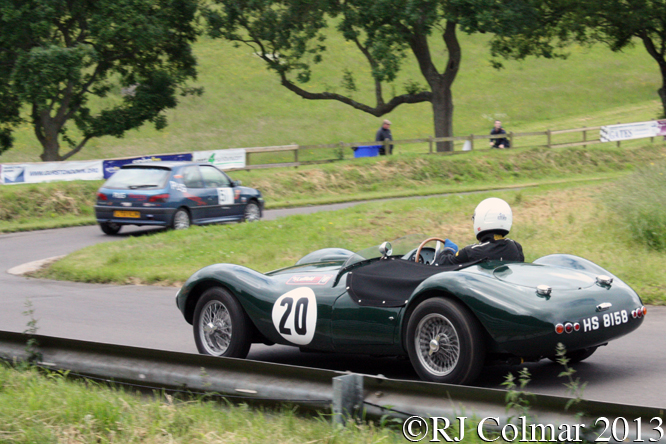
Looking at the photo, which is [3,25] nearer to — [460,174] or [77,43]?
[77,43]

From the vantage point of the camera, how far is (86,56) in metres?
31.4

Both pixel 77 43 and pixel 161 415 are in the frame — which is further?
pixel 77 43

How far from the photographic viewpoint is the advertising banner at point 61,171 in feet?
76.9

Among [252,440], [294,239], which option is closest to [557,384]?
[252,440]

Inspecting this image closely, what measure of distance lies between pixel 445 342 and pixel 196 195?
1328cm

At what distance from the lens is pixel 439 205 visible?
58.5 feet

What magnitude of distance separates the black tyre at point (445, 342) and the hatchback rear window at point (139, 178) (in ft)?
42.1

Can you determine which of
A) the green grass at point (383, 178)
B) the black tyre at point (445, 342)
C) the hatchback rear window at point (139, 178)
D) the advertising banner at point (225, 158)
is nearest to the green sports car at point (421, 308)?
the black tyre at point (445, 342)

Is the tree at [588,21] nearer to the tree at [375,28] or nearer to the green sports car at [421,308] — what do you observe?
the tree at [375,28]

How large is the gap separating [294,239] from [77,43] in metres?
18.4

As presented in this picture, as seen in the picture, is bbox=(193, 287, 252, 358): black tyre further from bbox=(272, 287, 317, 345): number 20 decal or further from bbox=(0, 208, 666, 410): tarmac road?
bbox=(0, 208, 666, 410): tarmac road

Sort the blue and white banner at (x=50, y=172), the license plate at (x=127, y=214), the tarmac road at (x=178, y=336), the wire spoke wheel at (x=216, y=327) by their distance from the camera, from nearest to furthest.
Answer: the tarmac road at (x=178, y=336), the wire spoke wheel at (x=216, y=327), the license plate at (x=127, y=214), the blue and white banner at (x=50, y=172)

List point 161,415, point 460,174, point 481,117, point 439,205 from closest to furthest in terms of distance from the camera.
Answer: point 161,415 < point 439,205 < point 460,174 < point 481,117

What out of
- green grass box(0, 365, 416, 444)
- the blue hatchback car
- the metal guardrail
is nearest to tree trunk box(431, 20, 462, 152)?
the blue hatchback car
